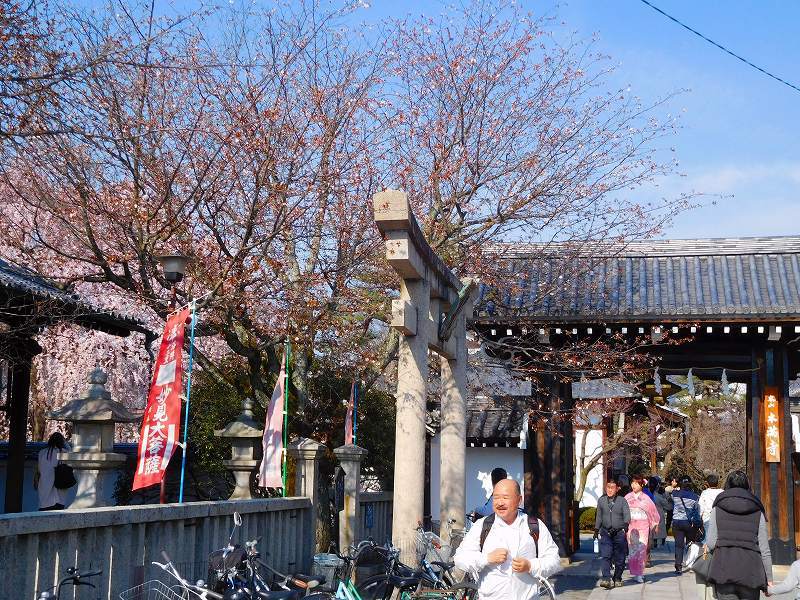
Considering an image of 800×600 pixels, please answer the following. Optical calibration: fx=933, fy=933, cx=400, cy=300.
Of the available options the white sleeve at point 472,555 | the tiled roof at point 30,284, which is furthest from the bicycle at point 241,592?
the tiled roof at point 30,284

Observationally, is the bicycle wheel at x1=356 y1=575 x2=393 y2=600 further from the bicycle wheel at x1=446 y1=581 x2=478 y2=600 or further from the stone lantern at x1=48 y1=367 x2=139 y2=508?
the stone lantern at x1=48 y1=367 x2=139 y2=508

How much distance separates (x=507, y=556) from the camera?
600 cm

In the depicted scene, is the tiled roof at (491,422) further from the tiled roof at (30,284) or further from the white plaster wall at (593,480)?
the tiled roof at (30,284)

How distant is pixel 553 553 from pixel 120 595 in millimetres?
3902

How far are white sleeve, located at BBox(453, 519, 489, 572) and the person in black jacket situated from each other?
1025 cm

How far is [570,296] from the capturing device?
18703mm

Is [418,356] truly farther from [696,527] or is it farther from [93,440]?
A: [696,527]

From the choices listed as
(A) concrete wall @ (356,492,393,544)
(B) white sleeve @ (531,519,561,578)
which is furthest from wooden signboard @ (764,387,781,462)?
(B) white sleeve @ (531,519,561,578)

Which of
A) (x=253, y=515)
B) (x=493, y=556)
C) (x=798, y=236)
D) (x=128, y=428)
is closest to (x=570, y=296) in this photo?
(x=798, y=236)

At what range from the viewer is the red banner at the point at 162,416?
1022 centimetres

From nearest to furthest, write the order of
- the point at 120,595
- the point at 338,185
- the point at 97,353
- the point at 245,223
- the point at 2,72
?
the point at 120,595
the point at 2,72
the point at 245,223
the point at 338,185
the point at 97,353

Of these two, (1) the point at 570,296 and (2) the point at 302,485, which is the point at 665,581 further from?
(2) the point at 302,485

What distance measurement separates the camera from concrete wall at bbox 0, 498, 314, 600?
268 inches

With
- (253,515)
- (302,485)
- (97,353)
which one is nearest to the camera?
(253,515)
